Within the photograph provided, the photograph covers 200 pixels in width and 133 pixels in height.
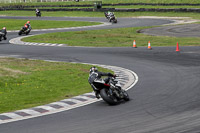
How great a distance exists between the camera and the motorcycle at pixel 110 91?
53.7ft

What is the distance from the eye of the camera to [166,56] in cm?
3122

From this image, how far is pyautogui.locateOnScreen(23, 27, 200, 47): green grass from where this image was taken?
40031 millimetres

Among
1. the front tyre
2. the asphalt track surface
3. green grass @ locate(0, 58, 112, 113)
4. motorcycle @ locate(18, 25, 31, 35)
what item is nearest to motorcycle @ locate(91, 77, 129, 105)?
the front tyre

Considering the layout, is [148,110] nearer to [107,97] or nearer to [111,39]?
[107,97]

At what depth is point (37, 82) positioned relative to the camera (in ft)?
73.7

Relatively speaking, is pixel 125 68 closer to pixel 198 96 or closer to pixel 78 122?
pixel 198 96

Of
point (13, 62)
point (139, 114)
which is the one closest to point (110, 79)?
point (139, 114)

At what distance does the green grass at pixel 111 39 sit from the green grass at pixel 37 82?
11.6 m

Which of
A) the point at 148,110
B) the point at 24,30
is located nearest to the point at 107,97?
the point at 148,110

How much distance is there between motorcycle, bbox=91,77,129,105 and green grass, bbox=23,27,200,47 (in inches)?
867

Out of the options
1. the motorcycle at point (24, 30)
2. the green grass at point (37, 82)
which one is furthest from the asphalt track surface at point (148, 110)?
the motorcycle at point (24, 30)

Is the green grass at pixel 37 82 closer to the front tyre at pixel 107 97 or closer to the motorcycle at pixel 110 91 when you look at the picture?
the motorcycle at pixel 110 91

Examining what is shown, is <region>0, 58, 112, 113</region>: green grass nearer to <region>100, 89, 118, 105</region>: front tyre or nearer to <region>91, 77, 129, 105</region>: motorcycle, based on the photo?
<region>91, 77, 129, 105</region>: motorcycle

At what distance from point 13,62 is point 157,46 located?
13.0 metres
